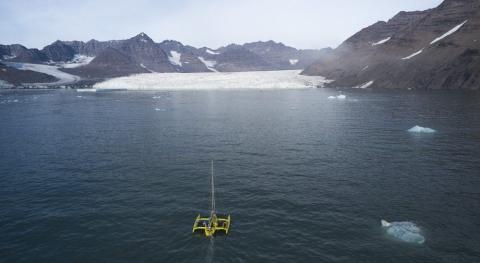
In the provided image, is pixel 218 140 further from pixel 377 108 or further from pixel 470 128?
pixel 377 108

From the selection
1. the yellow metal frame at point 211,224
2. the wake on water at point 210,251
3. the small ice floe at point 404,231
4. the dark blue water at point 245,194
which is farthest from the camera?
the yellow metal frame at point 211,224

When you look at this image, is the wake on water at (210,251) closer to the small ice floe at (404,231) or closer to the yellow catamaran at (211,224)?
the yellow catamaran at (211,224)

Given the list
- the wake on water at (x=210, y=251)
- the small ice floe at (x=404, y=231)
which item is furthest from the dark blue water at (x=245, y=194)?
the small ice floe at (x=404, y=231)

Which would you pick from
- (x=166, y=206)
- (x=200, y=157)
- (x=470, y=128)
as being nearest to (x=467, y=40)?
(x=470, y=128)

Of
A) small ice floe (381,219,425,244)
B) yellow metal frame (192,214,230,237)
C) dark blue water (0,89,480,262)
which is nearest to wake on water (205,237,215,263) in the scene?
dark blue water (0,89,480,262)

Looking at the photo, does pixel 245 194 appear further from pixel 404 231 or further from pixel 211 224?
pixel 404 231

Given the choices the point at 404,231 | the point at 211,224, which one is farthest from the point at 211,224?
the point at 404,231
